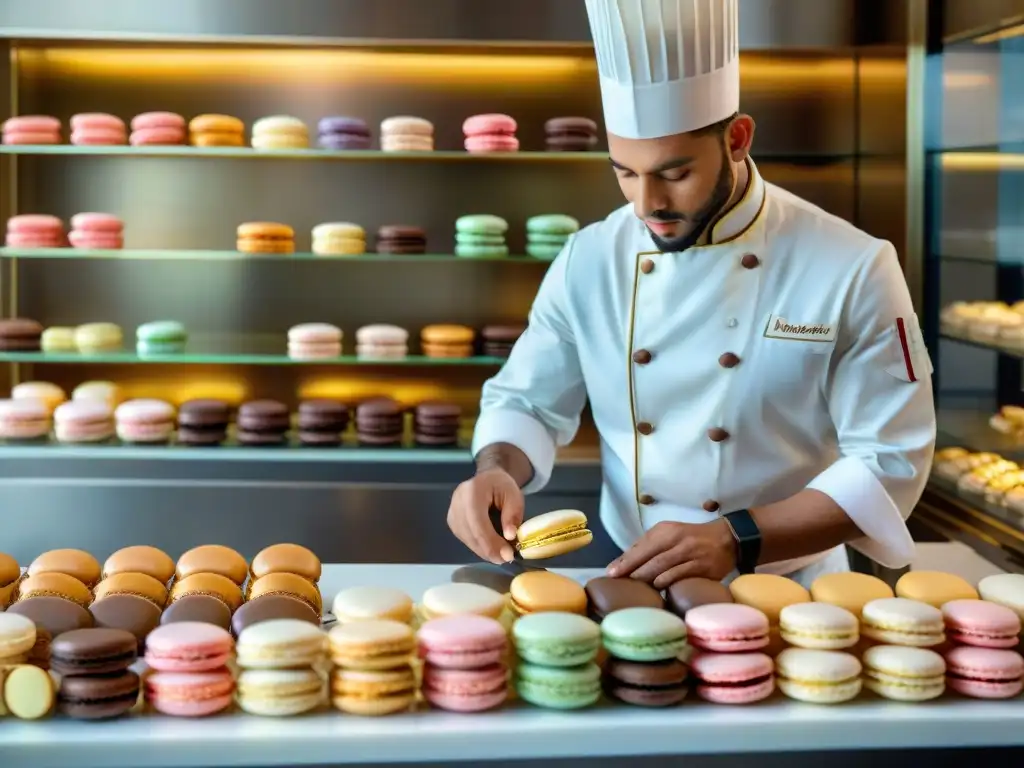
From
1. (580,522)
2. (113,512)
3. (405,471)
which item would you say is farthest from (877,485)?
(113,512)

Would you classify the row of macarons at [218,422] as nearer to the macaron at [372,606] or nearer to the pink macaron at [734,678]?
the macaron at [372,606]

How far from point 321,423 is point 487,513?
2.10m

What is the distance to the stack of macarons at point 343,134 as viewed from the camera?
12.7ft

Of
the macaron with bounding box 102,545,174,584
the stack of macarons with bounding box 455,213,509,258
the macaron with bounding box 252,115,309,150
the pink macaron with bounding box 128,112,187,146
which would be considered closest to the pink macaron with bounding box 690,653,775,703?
the macaron with bounding box 102,545,174,584

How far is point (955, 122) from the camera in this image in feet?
12.0

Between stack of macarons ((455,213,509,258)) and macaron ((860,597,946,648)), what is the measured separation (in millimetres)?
2642

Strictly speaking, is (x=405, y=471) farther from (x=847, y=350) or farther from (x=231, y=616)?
(x=231, y=616)

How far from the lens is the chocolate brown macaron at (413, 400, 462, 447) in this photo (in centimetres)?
388

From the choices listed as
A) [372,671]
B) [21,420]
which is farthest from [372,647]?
[21,420]

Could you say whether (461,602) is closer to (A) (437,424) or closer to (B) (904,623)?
(B) (904,623)

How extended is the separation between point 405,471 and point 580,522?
216 cm

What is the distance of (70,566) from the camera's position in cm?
164

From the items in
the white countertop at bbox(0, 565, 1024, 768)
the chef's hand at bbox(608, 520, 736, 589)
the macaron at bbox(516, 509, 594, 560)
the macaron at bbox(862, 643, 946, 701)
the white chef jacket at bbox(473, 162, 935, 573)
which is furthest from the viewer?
the white chef jacket at bbox(473, 162, 935, 573)

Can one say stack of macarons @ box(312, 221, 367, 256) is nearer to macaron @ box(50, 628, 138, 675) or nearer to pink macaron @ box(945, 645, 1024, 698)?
macaron @ box(50, 628, 138, 675)
